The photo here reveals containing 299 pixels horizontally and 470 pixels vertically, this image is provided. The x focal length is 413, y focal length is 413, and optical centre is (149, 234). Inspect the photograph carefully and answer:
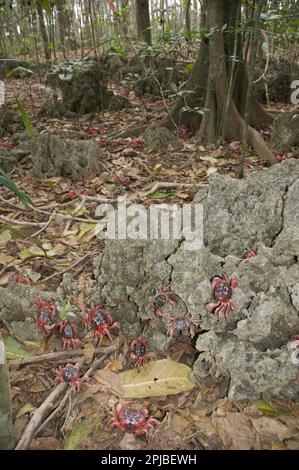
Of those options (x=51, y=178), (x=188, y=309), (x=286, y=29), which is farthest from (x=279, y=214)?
(x=286, y=29)

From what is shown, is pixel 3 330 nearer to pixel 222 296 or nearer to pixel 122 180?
pixel 222 296

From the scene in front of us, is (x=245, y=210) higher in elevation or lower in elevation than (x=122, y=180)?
higher

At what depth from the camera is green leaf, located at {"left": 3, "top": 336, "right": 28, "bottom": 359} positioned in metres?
2.23

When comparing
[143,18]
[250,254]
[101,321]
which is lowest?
[101,321]

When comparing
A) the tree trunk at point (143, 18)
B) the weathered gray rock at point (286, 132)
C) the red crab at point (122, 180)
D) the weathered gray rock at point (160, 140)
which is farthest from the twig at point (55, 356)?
the tree trunk at point (143, 18)

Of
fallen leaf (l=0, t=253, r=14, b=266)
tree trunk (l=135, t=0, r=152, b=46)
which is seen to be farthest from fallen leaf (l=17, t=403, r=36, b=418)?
tree trunk (l=135, t=0, r=152, b=46)

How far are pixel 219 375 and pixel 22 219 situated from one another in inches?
96.2

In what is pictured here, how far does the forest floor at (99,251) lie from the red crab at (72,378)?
5cm

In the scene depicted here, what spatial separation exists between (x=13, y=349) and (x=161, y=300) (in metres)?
0.88

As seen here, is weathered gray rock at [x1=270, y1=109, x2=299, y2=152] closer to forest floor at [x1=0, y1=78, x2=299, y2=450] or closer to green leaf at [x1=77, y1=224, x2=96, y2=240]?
forest floor at [x1=0, y1=78, x2=299, y2=450]

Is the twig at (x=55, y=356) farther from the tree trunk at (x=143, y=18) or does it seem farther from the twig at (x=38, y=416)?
the tree trunk at (x=143, y=18)

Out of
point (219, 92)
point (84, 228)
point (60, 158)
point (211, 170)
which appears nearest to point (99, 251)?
point (84, 228)

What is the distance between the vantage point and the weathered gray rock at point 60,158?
4.52 meters

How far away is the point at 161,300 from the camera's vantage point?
83.0 inches
